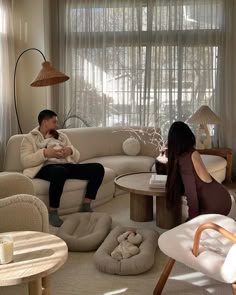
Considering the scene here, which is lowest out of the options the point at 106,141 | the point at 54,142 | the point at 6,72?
the point at 106,141

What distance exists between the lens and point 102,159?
4.82 m

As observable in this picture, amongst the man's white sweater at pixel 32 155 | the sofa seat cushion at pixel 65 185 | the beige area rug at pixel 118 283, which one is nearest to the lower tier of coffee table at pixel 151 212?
the sofa seat cushion at pixel 65 185

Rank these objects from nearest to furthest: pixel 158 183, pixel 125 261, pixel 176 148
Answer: pixel 125 261, pixel 176 148, pixel 158 183

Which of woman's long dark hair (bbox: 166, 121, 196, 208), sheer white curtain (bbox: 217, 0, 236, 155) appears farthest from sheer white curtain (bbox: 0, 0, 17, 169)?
sheer white curtain (bbox: 217, 0, 236, 155)

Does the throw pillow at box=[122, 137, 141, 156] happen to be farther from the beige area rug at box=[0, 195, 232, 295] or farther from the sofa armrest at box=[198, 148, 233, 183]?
the beige area rug at box=[0, 195, 232, 295]

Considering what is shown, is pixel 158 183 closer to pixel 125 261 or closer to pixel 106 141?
pixel 125 261

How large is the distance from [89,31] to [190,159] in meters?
3.42

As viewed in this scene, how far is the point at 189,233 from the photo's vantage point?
2281 millimetres

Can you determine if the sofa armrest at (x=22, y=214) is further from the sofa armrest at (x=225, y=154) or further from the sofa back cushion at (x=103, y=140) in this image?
the sofa armrest at (x=225, y=154)

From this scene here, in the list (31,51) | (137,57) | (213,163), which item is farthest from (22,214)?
(137,57)

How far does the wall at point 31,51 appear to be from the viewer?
5320 millimetres

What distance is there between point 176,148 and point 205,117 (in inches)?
92.9

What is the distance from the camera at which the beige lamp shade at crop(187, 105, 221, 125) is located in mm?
5121

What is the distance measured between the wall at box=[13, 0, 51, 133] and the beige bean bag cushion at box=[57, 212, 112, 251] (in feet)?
8.03
